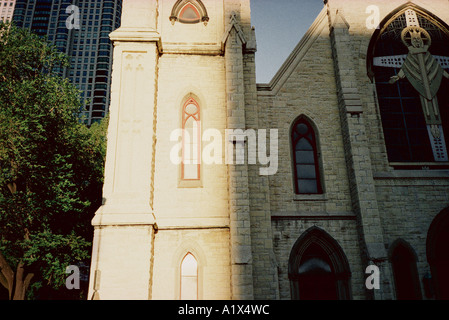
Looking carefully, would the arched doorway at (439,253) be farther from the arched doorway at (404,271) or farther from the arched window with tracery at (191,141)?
the arched window with tracery at (191,141)

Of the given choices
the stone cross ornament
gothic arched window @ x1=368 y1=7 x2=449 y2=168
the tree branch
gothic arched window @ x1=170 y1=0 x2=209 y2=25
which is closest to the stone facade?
gothic arched window @ x1=170 y1=0 x2=209 y2=25

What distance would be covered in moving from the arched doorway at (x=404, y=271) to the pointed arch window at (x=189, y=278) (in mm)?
6076

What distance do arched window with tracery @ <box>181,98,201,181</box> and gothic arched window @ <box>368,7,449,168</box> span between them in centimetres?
666

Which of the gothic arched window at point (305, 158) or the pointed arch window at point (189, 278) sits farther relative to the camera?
the gothic arched window at point (305, 158)

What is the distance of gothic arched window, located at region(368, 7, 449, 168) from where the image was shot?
12.3 m

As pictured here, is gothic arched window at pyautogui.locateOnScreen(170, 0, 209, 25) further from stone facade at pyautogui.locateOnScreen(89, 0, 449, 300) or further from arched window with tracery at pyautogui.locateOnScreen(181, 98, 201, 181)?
arched window with tracery at pyautogui.locateOnScreen(181, 98, 201, 181)

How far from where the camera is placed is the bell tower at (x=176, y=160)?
31.5ft

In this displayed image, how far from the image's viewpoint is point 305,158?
466 inches

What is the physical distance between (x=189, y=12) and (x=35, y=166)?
27.0 ft

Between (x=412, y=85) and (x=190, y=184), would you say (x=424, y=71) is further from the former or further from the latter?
(x=190, y=184)

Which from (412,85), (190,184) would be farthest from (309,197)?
(412,85)

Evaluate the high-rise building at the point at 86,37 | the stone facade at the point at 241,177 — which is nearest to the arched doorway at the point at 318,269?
the stone facade at the point at 241,177

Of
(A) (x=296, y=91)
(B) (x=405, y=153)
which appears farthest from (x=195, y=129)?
(B) (x=405, y=153)

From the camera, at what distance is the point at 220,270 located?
396 inches
